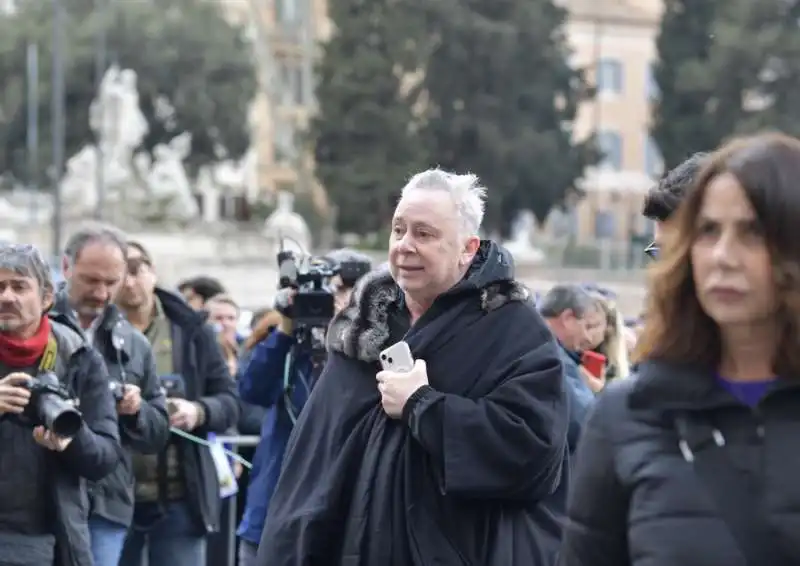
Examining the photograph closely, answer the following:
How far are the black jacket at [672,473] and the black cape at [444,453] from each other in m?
1.63

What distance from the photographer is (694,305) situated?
137 inches

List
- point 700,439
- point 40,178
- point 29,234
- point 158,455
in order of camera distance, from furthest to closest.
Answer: point 40,178 < point 29,234 < point 158,455 < point 700,439

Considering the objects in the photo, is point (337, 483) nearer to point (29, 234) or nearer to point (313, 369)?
point (313, 369)

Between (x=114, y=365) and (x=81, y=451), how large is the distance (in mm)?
1259

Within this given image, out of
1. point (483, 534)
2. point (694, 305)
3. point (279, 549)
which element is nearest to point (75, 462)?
point (279, 549)

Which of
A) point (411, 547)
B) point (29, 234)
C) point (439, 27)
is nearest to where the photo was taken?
point (411, 547)

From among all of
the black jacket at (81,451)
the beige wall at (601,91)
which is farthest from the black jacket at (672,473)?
the beige wall at (601,91)

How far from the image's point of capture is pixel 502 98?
57.2 meters

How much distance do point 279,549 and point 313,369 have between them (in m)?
2.29

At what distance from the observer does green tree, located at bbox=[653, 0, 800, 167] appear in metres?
54.0

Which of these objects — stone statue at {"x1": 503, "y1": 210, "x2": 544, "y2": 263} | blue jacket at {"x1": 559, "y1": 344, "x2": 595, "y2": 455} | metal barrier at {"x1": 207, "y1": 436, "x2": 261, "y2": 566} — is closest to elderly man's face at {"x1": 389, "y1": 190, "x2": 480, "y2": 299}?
blue jacket at {"x1": 559, "y1": 344, "x2": 595, "y2": 455}

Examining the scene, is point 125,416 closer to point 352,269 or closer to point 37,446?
point 37,446

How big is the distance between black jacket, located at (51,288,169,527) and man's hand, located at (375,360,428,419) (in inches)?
87.4

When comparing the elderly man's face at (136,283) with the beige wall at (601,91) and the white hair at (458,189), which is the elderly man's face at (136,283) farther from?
the beige wall at (601,91)
